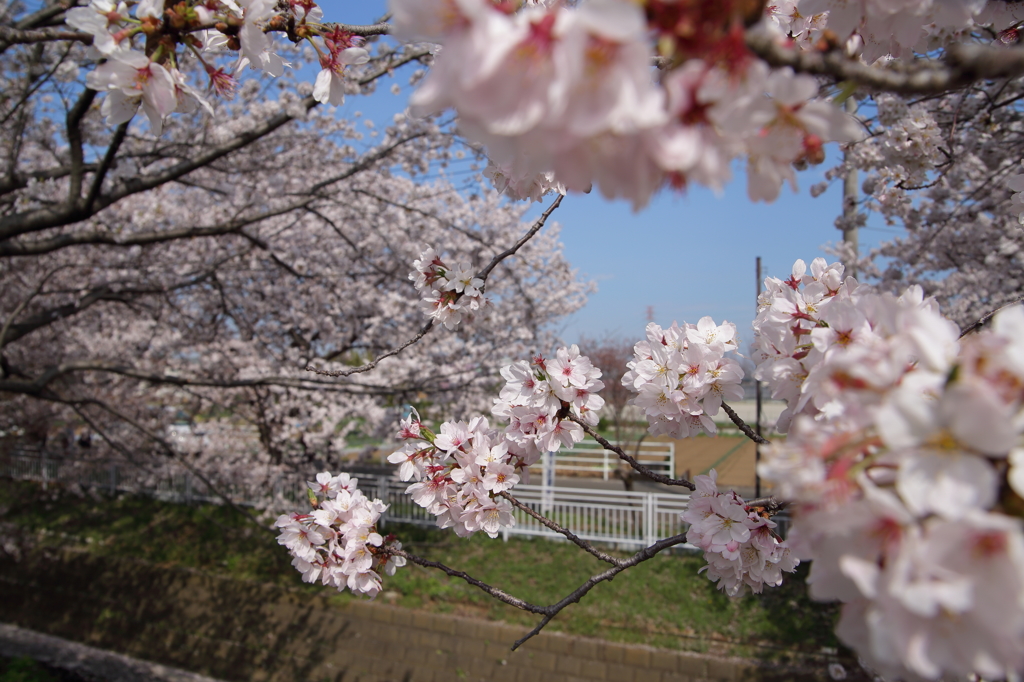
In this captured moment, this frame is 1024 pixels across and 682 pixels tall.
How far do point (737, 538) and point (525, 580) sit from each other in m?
5.84

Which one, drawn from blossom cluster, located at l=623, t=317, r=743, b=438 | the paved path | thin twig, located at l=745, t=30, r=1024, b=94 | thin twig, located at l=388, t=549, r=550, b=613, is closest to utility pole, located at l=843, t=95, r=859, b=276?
the paved path

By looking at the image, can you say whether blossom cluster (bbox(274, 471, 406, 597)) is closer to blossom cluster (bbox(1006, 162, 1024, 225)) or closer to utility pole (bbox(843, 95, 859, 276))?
blossom cluster (bbox(1006, 162, 1024, 225))

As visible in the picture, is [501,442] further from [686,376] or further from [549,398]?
[686,376]

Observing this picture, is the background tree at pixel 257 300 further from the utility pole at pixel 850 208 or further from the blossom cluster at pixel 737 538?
the blossom cluster at pixel 737 538

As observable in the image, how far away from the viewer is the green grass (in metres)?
5.58

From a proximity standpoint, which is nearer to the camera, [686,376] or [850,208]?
[686,376]

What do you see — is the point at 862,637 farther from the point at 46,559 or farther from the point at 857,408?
the point at 46,559

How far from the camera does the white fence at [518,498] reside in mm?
7289

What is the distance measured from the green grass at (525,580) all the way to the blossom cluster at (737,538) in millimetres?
4656

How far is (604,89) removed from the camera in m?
0.49

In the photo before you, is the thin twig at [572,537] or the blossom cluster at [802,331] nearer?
the blossom cluster at [802,331]

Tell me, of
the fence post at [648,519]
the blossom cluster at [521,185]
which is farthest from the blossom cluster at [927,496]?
the fence post at [648,519]

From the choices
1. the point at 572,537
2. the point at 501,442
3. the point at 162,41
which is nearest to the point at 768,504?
the point at 572,537

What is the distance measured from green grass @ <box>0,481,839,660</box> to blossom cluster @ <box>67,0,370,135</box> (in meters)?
4.70
